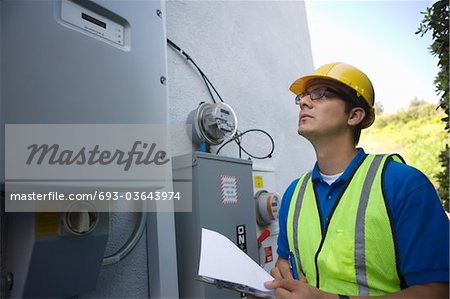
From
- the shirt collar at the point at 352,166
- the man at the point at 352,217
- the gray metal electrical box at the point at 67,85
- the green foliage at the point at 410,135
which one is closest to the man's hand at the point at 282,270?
the man at the point at 352,217

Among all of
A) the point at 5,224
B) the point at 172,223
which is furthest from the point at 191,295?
the point at 5,224

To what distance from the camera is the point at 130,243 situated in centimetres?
96

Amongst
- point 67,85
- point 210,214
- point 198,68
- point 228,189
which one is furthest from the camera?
point 198,68

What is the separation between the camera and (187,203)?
1108 millimetres

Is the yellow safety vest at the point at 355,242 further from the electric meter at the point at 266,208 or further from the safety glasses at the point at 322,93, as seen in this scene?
the electric meter at the point at 266,208

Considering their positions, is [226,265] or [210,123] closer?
[226,265]

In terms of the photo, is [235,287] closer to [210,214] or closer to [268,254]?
[210,214]

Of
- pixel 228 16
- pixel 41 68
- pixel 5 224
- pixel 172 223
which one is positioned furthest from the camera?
pixel 228 16

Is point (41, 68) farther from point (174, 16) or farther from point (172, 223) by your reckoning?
point (174, 16)

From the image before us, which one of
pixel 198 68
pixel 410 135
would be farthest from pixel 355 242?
pixel 410 135

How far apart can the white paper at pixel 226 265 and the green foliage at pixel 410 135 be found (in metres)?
3.30

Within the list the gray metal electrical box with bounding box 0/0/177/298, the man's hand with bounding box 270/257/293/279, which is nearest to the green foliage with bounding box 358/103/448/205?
the man's hand with bounding box 270/257/293/279

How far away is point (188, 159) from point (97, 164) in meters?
0.48

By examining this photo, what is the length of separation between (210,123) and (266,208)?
0.49m
